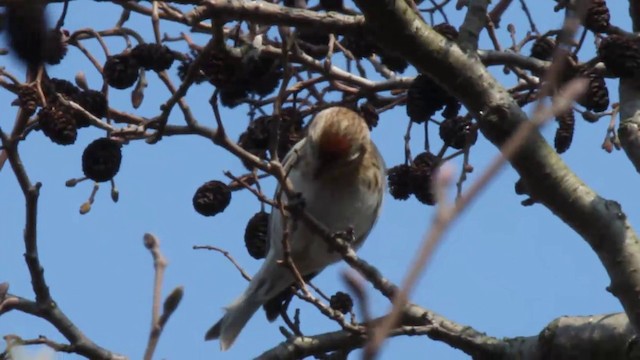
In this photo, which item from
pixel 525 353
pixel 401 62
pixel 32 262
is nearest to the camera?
pixel 32 262

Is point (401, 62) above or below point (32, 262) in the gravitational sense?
above

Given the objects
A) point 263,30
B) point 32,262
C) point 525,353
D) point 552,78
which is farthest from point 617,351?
point 552,78

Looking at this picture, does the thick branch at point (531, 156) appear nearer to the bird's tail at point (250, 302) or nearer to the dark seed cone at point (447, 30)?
the dark seed cone at point (447, 30)

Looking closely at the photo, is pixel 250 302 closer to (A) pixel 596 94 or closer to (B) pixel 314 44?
(B) pixel 314 44

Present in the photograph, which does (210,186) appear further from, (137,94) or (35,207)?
(35,207)

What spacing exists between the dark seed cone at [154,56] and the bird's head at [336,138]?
86 cm

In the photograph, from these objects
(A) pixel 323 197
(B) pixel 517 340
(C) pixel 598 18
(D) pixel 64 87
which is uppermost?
(A) pixel 323 197

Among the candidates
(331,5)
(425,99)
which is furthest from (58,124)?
(425,99)

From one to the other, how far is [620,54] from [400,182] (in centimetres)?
69

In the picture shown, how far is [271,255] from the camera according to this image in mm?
3969

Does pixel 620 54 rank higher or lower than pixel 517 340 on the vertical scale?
higher

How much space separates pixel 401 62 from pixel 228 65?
0.72 m

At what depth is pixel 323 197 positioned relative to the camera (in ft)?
12.2

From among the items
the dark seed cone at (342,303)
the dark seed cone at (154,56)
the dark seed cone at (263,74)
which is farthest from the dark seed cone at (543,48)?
the dark seed cone at (154,56)
